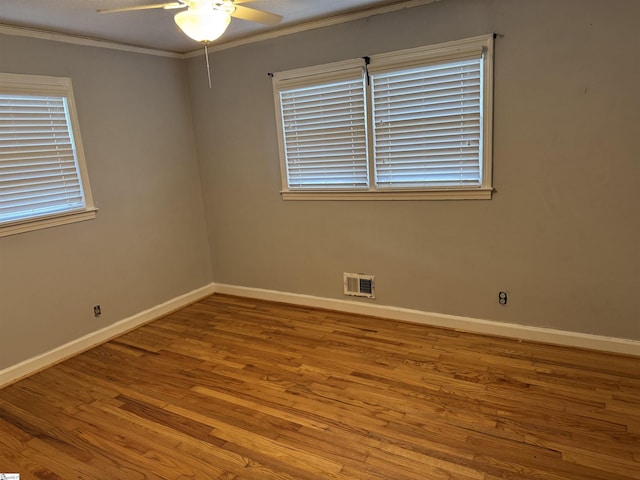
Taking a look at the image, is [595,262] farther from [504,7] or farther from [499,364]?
[504,7]

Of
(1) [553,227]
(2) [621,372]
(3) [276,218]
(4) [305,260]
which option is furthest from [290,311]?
(2) [621,372]

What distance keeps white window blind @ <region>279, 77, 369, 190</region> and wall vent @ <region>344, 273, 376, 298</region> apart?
0.81 m

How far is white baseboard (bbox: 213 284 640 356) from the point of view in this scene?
3.02 meters

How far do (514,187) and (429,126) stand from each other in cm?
76

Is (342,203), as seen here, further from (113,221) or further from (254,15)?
(113,221)

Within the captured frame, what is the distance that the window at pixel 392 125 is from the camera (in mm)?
3111

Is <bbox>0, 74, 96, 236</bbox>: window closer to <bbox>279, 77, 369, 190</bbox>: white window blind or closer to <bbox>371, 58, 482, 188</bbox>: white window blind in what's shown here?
<bbox>279, 77, 369, 190</bbox>: white window blind

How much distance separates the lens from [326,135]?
3.76 m

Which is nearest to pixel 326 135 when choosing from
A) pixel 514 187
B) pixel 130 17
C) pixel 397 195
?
pixel 397 195

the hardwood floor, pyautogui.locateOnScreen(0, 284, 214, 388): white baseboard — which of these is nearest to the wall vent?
the hardwood floor

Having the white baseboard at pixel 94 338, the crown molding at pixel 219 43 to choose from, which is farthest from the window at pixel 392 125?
the white baseboard at pixel 94 338

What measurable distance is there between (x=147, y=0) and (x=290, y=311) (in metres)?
2.75

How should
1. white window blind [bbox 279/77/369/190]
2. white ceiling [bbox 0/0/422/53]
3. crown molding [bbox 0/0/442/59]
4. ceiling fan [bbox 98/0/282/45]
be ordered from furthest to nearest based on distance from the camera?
white window blind [bbox 279/77/369/190] → crown molding [bbox 0/0/442/59] → white ceiling [bbox 0/0/422/53] → ceiling fan [bbox 98/0/282/45]

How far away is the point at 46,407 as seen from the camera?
2.79 m
